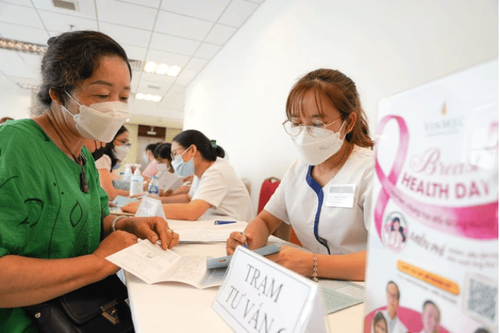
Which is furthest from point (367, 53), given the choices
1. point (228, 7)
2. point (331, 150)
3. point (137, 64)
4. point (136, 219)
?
point (137, 64)

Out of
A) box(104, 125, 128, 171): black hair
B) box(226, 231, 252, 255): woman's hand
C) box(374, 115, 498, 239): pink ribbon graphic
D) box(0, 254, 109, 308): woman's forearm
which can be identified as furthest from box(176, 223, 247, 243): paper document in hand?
box(104, 125, 128, 171): black hair

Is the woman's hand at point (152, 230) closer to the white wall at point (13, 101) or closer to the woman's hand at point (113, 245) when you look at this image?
the woman's hand at point (113, 245)

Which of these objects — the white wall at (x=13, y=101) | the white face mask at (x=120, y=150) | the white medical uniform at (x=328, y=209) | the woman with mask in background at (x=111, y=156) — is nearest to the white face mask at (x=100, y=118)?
the white medical uniform at (x=328, y=209)

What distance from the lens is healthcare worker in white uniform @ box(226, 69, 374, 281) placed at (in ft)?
3.65

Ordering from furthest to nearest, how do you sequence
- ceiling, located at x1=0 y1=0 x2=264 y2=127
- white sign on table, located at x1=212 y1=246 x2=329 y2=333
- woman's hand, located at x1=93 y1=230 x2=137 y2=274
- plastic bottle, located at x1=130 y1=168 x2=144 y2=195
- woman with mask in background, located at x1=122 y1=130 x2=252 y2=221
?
ceiling, located at x1=0 y1=0 x2=264 y2=127, plastic bottle, located at x1=130 y1=168 x2=144 y2=195, woman with mask in background, located at x1=122 y1=130 x2=252 y2=221, woman's hand, located at x1=93 y1=230 x2=137 y2=274, white sign on table, located at x1=212 y1=246 x2=329 y2=333

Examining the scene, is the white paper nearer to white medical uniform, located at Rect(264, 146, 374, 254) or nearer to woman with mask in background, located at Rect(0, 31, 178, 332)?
white medical uniform, located at Rect(264, 146, 374, 254)

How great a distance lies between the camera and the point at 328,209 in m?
1.17

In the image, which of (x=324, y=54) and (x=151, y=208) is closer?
(x=151, y=208)

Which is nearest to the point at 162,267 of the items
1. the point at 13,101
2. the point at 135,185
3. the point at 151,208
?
the point at 151,208

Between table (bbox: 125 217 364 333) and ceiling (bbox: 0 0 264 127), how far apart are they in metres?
3.16

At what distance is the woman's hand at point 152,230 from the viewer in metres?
1.06

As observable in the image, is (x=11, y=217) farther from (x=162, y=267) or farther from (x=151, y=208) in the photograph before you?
(x=151, y=208)

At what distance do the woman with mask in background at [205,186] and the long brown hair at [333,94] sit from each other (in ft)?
3.13

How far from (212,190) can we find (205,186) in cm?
6
